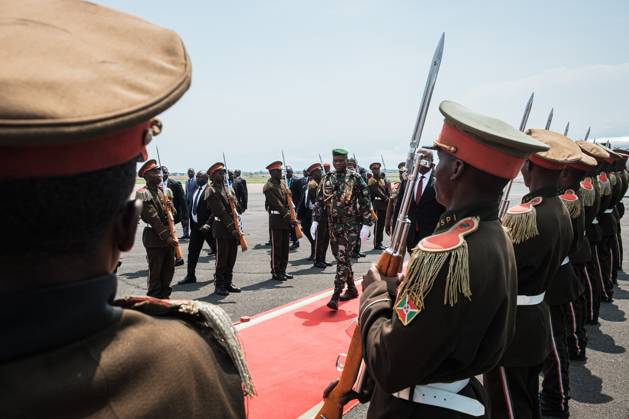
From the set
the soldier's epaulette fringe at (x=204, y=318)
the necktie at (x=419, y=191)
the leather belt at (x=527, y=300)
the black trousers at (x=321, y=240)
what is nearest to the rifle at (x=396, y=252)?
the leather belt at (x=527, y=300)

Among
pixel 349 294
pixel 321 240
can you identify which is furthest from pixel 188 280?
pixel 349 294

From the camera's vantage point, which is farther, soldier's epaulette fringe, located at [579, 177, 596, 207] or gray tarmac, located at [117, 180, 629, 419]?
soldier's epaulette fringe, located at [579, 177, 596, 207]

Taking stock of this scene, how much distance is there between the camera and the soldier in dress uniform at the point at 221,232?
7695 millimetres

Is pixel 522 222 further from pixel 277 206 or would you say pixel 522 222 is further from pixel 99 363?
pixel 277 206

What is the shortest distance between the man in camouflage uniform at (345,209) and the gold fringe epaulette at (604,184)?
358 centimetres

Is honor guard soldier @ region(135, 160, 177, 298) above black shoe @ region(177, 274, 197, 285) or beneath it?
above

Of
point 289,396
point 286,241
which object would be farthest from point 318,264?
point 289,396

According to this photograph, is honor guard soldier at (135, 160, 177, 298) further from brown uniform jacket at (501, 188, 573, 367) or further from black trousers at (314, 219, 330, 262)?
brown uniform jacket at (501, 188, 573, 367)

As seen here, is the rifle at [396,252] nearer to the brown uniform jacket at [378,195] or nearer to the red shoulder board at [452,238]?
→ the red shoulder board at [452,238]

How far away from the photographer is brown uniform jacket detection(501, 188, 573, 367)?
9.15ft

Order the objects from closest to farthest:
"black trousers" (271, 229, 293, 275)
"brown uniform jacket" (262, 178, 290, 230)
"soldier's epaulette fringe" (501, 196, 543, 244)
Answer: "soldier's epaulette fringe" (501, 196, 543, 244) → "black trousers" (271, 229, 293, 275) → "brown uniform jacket" (262, 178, 290, 230)

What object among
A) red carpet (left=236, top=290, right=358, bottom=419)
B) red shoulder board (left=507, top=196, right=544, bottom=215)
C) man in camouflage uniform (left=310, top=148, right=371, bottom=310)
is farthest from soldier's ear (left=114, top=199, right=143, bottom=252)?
man in camouflage uniform (left=310, top=148, right=371, bottom=310)

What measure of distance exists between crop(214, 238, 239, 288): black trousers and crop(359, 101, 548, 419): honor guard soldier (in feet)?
19.1

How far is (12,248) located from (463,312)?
1479 mm
